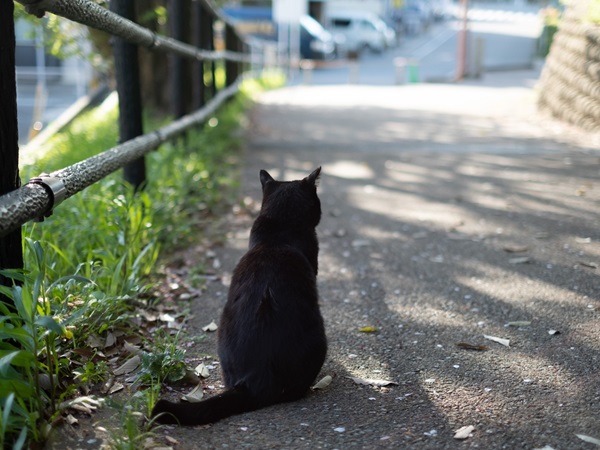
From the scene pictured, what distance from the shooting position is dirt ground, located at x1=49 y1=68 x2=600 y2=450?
7.83 feet

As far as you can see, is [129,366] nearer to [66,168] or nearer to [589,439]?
[66,168]

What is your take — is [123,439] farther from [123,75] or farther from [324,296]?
[123,75]

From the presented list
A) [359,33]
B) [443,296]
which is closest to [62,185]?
[443,296]

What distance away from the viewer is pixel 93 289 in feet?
10.1

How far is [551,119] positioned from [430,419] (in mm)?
9054

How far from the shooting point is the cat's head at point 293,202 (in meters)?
2.98

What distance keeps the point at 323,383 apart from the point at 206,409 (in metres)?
0.55

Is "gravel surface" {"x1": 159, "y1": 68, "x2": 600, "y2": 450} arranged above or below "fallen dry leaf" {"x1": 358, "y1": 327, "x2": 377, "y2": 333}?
above

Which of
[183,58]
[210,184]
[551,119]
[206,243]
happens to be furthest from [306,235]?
[551,119]

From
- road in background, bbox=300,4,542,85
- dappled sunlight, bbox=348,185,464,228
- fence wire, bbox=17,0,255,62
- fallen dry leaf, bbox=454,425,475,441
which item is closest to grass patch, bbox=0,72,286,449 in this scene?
fence wire, bbox=17,0,255,62

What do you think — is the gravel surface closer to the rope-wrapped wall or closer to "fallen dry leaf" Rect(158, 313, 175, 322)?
"fallen dry leaf" Rect(158, 313, 175, 322)

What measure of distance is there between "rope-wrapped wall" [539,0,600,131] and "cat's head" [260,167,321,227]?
6676mm

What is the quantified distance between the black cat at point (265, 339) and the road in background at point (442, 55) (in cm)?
2226

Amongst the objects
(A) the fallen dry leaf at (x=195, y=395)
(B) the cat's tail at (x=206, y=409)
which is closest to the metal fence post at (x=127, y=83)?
(A) the fallen dry leaf at (x=195, y=395)
